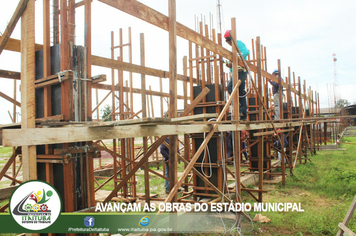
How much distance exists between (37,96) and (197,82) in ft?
15.7

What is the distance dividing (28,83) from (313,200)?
25.2ft

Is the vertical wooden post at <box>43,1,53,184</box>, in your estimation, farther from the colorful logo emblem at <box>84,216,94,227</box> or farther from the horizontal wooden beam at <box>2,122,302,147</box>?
the horizontal wooden beam at <box>2,122,302,147</box>

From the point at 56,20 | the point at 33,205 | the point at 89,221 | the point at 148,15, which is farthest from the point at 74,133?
the point at 56,20

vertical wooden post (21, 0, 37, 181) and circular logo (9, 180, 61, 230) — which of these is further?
circular logo (9, 180, 61, 230)

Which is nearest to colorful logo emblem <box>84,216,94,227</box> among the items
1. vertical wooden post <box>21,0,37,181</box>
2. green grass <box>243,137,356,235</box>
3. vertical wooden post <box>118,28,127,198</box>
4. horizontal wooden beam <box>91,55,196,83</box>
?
vertical wooden post <box>21,0,37,181</box>

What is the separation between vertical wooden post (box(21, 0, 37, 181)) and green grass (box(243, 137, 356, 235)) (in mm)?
4769

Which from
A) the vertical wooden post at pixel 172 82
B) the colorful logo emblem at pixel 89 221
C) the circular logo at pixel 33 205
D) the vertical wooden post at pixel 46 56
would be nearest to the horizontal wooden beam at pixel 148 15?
the vertical wooden post at pixel 172 82

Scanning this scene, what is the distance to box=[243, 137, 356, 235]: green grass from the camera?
18.1 feet

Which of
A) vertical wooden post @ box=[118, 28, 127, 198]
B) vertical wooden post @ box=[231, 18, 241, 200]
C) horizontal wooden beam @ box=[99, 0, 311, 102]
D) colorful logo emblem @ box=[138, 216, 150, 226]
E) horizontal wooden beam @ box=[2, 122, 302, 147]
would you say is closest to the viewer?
horizontal wooden beam @ box=[2, 122, 302, 147]

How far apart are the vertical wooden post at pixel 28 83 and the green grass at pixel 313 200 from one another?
4.77 m

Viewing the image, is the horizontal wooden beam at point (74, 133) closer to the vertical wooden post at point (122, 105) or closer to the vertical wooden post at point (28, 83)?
the vertical wooden post at point (28, 83)

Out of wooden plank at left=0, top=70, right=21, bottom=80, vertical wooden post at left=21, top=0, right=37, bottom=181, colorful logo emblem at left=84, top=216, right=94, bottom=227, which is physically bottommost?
colorful logo emblem at left=84, top=216, right=94, bottom=227

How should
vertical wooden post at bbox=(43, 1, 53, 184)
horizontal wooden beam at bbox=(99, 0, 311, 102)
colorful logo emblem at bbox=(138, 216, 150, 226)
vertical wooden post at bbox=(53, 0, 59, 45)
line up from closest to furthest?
1. horizontal wooden beam at bbox=(99, 0, 311, 102)
2. colorful logo emblem at bbox=(138, 216, 150, 226)
3. vertical wooden post at bbox=(43, 1, 53, 184)
4. vertical wooden post at bbox=(53, 0, 59, 45)

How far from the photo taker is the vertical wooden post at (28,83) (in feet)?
8.03
